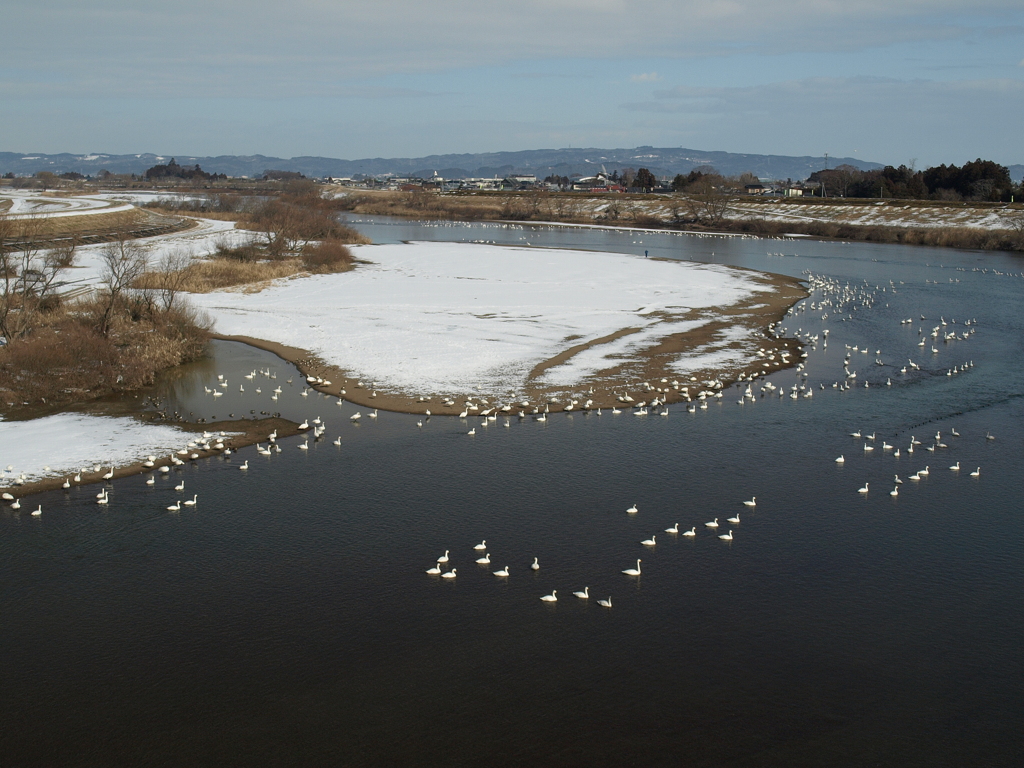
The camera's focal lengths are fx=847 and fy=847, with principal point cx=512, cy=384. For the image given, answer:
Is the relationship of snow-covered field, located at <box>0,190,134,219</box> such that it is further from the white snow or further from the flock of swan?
the flock of swan

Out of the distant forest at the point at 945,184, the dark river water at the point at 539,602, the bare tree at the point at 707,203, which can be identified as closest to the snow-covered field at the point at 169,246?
the dark river water at the point at 539,602

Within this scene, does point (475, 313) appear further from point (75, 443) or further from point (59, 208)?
point (59, 208)

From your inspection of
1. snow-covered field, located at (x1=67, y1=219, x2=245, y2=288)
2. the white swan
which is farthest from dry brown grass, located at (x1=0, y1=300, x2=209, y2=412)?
the white swan

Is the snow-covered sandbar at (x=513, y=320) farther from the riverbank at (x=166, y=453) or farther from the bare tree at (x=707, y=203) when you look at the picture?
the bare tree at (x=707, y=203)

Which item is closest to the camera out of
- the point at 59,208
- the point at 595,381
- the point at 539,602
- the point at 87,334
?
the point at 539,602

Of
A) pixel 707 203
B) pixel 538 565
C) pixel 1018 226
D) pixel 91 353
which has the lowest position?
pixel 538 565

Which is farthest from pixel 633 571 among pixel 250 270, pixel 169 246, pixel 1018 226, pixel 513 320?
pixel 1018 226

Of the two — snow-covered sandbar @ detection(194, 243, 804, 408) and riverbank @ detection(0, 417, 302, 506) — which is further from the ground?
snow-covered sandbar @ detection(194, 243, 804, 408)
